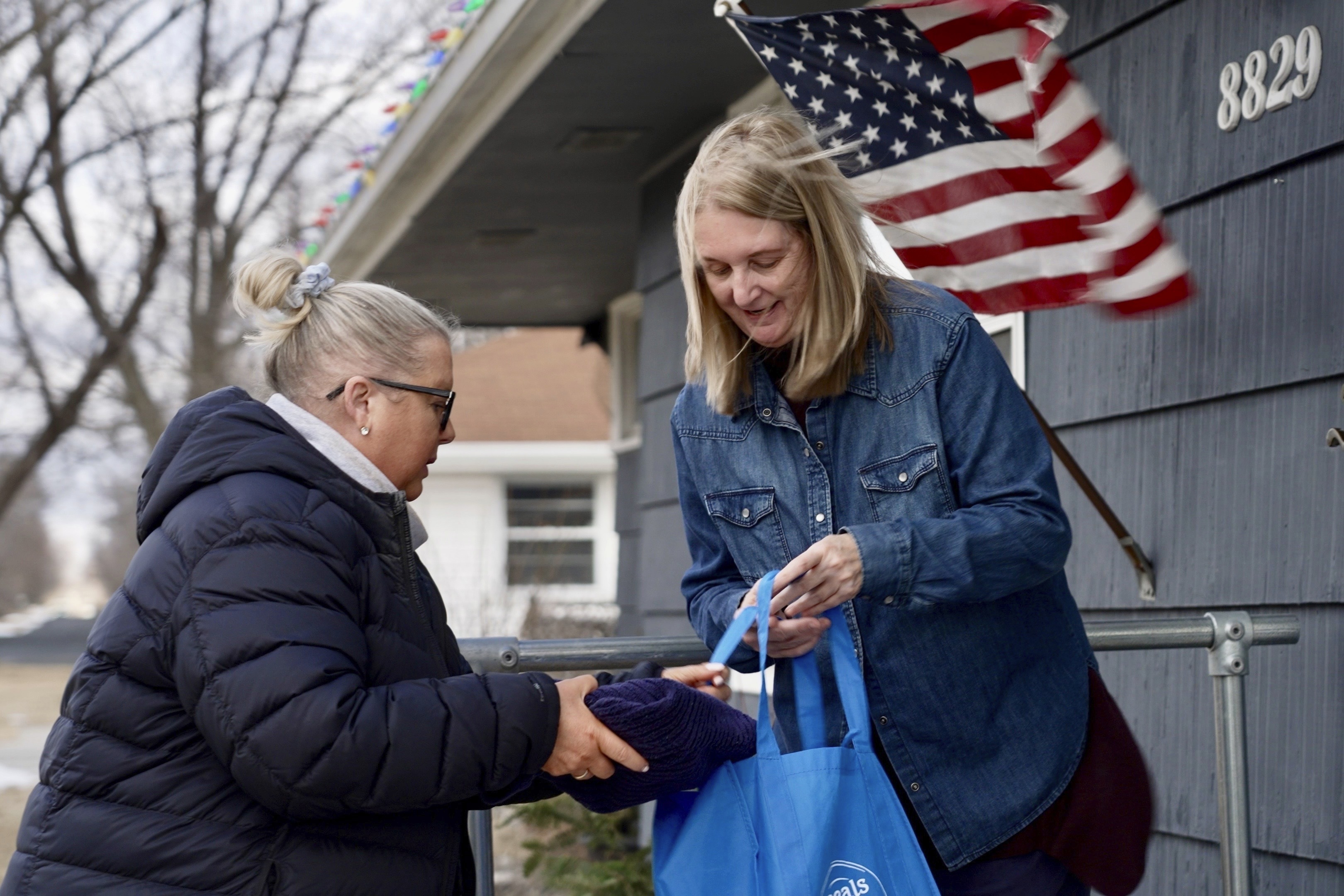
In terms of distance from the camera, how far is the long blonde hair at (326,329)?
2021mm

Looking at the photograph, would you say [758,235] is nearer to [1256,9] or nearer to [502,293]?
[1256,9]

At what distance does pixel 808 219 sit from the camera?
2.04m

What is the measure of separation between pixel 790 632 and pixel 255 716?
29.4 inches

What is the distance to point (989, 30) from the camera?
2.74 meters

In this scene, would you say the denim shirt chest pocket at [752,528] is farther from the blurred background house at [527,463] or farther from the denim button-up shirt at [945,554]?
the blurred background house at [527,463]

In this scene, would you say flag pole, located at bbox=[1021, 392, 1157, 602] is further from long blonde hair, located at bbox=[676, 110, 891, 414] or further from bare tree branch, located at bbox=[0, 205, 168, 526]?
bare tree branch, located at bbox=[0, 205, 168, 526]

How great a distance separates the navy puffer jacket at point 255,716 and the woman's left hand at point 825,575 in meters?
0.37

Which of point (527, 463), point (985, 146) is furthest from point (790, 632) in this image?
point (527, 463)

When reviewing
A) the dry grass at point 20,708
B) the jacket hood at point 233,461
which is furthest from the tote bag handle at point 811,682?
the dry grass at point 20,708

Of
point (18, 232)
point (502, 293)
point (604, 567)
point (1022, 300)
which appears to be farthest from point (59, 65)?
point (1022, 300)

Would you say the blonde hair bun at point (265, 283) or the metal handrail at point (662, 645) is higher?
the blonde hair bun at point (265, 283)

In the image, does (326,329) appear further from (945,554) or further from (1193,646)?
(1193,646)

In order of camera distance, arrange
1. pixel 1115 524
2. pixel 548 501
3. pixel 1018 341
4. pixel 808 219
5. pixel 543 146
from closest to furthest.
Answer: pixel 808 219
pixel 1115 524
pixel 1018 341
pixel 543 146
pixel 548 501

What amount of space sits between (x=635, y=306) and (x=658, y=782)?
25.4ft
